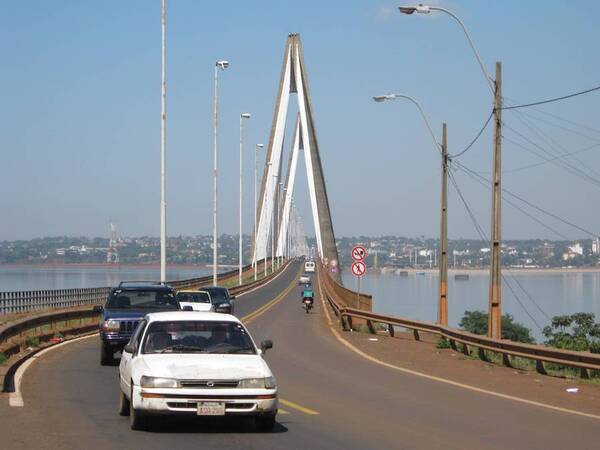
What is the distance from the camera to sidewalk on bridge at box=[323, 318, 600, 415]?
17.7 metres

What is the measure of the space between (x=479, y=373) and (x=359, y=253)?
16.5 metres

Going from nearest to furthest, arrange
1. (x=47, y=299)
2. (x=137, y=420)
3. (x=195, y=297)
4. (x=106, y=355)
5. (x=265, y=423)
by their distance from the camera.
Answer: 1. (x=137, y=420)
2. (x=265, y=423)
3. (x=106, y=355)
4. (x=195, y=297)
5. (x=47, y=299)

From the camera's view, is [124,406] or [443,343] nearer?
[124,406]

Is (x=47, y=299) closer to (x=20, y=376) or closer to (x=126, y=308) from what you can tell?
(x=126, y=308)

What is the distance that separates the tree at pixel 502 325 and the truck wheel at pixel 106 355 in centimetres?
6410

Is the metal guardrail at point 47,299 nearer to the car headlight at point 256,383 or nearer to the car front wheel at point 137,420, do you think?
the car front wheel at point 137,420

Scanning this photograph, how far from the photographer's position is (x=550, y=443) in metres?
11.9

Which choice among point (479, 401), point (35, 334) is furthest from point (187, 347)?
point (35, 334)

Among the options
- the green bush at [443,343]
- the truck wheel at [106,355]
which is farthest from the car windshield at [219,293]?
the truck wheel at [106,355]

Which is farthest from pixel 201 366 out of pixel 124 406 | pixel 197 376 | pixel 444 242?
pixel 444 242

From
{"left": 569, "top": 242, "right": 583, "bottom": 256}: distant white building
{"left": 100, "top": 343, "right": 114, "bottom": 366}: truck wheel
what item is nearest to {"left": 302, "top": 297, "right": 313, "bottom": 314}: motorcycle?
{"left": 100, "top": 343, "right": 114, "bottom": 366}: truck wheel

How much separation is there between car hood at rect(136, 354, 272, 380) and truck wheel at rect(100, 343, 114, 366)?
9.62 m

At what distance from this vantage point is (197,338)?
13125mm

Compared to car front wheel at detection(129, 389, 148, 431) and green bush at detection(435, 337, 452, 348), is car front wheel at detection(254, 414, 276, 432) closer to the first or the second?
car front wheel at detection(129, 389, 148, 431)
